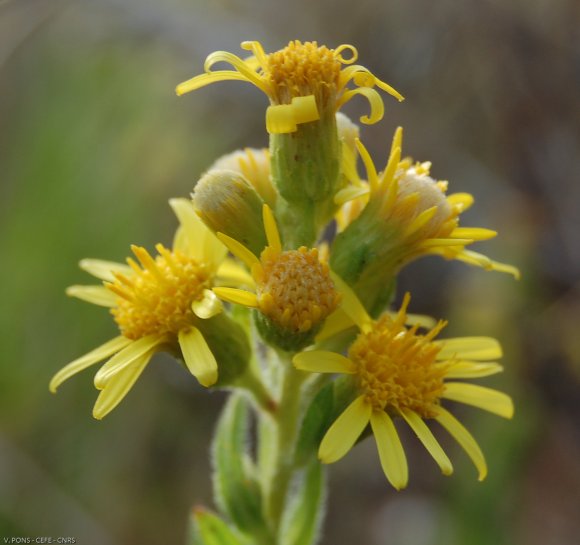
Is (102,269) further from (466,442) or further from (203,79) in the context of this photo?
(466,442)

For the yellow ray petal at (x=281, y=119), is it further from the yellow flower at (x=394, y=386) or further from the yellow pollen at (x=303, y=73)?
the yellow flower at (x=394, y=386)

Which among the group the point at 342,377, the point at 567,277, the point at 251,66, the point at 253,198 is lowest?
the point at 342,377

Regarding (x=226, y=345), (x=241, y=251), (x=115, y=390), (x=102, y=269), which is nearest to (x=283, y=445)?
(x=226, y=345)

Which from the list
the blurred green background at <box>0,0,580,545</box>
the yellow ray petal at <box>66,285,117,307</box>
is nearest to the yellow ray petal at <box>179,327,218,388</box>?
the yellow ray petal at <box>66,285,117,307</box>

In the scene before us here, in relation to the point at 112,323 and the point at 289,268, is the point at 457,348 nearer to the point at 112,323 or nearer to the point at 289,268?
the point at 289,268

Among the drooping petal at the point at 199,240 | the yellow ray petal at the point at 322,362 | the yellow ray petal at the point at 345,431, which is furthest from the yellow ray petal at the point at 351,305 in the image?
the drooping petal at the point at 199,240

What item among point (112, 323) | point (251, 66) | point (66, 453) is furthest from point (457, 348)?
point (66, 453)
